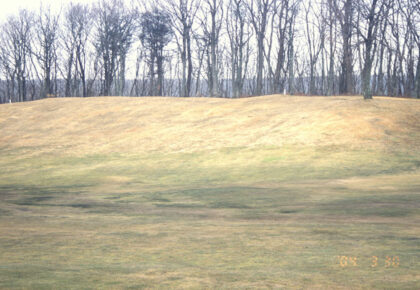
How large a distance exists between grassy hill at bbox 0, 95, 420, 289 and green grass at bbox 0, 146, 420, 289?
0.09 feet

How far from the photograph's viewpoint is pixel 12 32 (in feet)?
179

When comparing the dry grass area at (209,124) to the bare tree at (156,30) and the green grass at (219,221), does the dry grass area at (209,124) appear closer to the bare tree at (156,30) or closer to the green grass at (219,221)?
the green grass at (219,221)

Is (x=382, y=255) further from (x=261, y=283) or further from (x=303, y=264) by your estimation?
(x=261, y=283)

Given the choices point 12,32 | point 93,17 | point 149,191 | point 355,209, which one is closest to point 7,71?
point 12,32

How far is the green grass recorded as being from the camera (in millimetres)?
3916

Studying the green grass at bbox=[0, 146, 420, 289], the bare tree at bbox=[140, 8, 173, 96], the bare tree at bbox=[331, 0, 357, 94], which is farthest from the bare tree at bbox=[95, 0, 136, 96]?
the green grass at bbox=[0, 146, 420, 289]

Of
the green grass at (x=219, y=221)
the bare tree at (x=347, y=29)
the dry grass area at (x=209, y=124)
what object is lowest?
the green grass at (x=219, y=221)

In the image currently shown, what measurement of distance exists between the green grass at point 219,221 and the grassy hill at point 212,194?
27mm

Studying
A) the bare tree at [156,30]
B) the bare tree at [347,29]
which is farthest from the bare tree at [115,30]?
the bare tree at [347,29]

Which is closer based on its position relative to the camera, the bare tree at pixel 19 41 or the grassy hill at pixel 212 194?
the grassy hill at pixel 212 194
